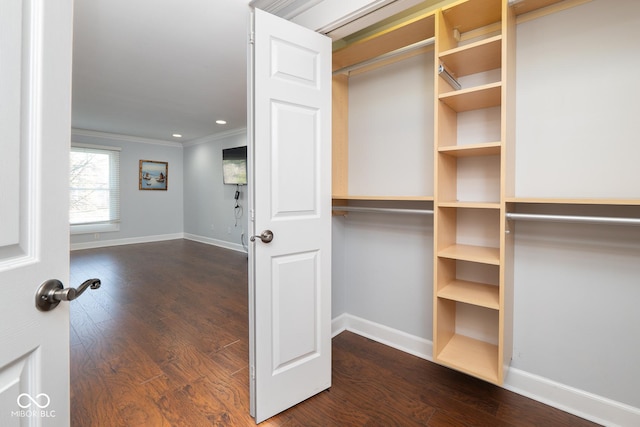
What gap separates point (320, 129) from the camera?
179 cm

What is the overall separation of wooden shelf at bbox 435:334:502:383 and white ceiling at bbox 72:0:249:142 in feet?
8.62

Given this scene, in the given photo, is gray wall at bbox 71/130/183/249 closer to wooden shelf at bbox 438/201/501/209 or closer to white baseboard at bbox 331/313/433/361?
white baseboard at bbox 331/313/433/361

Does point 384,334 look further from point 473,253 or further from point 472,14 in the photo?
point 472,14

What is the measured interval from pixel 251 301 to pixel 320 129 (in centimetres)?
107

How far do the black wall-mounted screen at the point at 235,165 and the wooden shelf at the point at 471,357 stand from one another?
16.3ft

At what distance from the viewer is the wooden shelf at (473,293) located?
164 cm

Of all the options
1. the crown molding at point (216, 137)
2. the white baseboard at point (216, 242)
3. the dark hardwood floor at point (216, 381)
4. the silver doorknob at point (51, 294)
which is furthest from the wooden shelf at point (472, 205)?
the crown molding at point (216, 137)

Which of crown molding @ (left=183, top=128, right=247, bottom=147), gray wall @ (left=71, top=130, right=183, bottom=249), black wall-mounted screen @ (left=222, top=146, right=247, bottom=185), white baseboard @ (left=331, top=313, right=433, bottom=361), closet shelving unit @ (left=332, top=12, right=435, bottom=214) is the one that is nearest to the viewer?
closet shelving unit @ (left=332, top=12, right=435, bottom=214)

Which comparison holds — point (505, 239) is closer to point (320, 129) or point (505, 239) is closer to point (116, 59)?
point (320, 129)

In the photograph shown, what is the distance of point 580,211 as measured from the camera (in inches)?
64.7

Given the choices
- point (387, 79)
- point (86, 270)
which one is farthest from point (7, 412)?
point (86, 270)

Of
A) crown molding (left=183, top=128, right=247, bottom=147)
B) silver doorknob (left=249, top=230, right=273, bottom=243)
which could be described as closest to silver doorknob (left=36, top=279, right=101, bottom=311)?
silver doorknob (left=249, top=230, right=273, bottom=243)

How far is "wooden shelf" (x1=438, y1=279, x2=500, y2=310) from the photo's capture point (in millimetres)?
1642

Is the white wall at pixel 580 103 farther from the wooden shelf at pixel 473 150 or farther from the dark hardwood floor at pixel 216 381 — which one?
the dark hardwood floor at pixel 216 381
